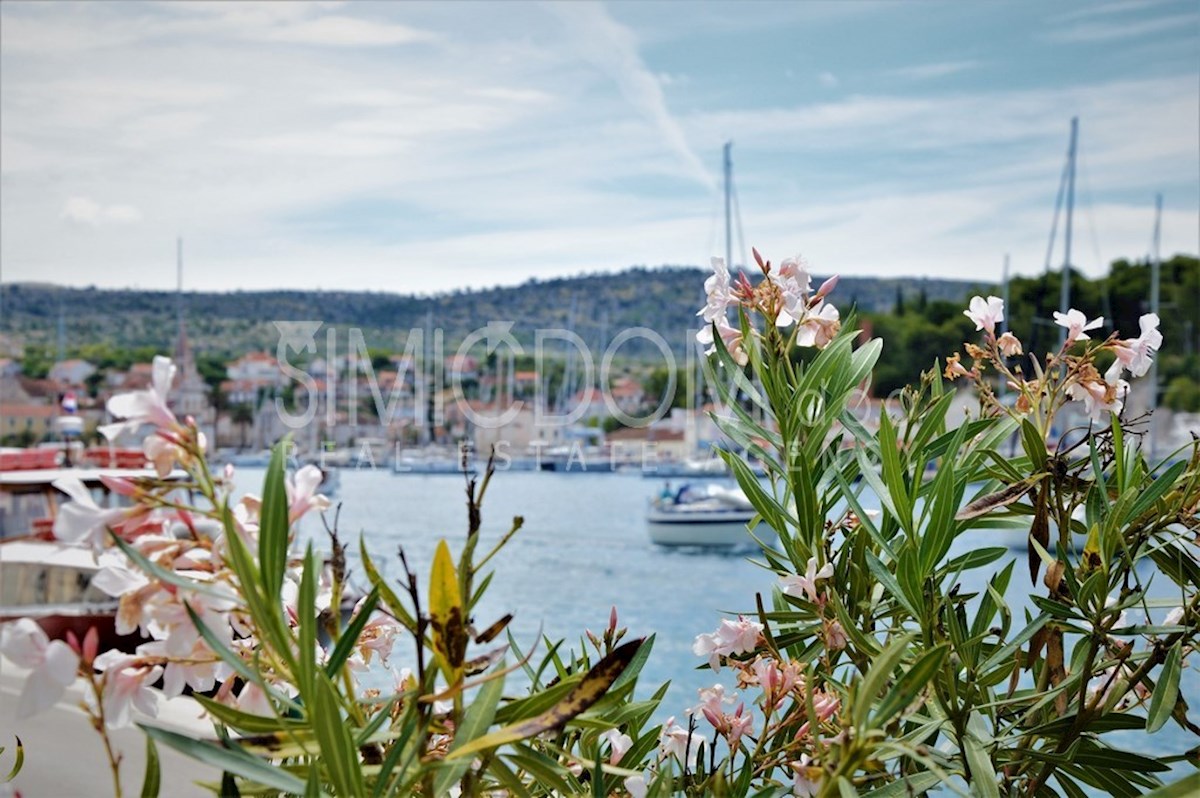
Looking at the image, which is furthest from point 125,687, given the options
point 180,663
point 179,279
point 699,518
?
point 179,279

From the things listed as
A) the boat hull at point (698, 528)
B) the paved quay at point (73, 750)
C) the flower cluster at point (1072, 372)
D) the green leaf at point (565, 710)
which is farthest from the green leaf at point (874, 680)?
the boat hull at point (698, 528)

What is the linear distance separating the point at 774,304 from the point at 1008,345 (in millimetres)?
199

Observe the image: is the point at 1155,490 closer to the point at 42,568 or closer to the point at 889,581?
the point at 889,581

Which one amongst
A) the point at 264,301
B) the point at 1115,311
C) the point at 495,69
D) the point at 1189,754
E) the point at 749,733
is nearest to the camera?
the point at 1189,754

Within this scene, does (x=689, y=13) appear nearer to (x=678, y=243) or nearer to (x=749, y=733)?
(x=678, y=243)

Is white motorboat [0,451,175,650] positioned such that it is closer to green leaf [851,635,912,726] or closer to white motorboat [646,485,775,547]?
green leaf [851,635,912,726]

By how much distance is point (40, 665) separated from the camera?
411mm

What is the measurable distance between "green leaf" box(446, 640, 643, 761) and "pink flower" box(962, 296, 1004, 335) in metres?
0.60

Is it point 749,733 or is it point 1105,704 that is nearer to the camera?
point 1105,704

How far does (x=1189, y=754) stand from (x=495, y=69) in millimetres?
35480

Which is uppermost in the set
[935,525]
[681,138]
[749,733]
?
[681,138]

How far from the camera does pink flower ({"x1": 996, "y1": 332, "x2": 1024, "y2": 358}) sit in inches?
35.2

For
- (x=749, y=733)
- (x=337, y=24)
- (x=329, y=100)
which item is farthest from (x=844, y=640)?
(x=329, y=100)

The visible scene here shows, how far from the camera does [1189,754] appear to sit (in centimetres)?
71
